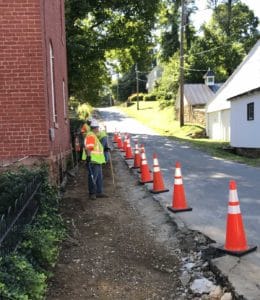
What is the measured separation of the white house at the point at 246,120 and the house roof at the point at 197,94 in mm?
22178

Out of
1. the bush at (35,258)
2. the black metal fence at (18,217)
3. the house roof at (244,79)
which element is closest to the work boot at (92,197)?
the bush at (35,258)

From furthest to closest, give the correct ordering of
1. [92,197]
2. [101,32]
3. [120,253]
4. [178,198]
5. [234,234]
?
[101,32] < [92,197] < [178,198] < [120,253] < [234,234]

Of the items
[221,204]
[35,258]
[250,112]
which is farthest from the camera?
[250,112]

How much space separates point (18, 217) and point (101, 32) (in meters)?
27.0

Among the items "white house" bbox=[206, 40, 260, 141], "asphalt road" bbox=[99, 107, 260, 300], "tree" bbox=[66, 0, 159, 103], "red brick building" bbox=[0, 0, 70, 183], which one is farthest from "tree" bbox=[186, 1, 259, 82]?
"red brick building" bbox=[0, 0, 70, 183]

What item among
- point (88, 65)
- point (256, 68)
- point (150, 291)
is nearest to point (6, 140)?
point (150, 291)

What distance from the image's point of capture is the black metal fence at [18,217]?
4.65 meters

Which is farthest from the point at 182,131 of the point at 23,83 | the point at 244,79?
the point at 23,83

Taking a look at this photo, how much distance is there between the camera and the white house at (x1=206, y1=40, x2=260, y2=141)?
2831 cm

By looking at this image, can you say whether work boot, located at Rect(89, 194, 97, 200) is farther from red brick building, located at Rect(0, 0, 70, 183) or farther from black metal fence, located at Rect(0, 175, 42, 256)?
black metal fence, located at Rect(0, 175, 42, 256)

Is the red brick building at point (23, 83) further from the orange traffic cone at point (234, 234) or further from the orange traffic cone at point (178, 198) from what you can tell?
the orange traffic cone at point (234, 234)

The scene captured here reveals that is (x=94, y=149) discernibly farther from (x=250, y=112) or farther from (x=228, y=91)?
(x=228, y=91)

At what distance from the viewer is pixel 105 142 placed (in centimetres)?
1262

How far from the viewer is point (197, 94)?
2064 inches
